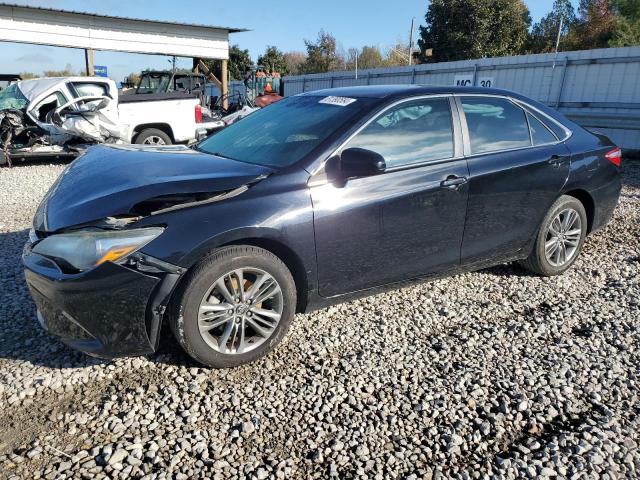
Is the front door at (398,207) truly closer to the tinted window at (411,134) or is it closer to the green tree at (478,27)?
the tinted window at (411,134)

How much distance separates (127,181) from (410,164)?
1.86m

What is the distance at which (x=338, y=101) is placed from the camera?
3.72 m

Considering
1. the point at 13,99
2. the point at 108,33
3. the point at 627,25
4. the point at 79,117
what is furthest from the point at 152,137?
the point at 627,25

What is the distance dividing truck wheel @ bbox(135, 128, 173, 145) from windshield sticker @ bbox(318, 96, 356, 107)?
7432mm

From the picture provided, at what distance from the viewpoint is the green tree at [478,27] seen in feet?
106

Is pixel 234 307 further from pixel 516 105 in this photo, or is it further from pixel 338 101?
pixel 516 105

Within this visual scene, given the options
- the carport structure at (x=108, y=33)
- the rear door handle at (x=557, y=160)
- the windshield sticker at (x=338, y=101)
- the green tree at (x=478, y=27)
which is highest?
the green tree at (x=478, y=27)

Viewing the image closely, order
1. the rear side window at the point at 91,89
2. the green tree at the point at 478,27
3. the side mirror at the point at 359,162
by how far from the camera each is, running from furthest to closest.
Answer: the green tree at the point at 478,27 < the rear side window at the point at 91,89 < the side mirror at the point at 359,162

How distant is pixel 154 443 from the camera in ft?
7.75

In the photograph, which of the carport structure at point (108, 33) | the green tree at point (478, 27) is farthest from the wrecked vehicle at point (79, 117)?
the green tree at point (478, 27)

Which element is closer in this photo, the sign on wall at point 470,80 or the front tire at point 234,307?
the front tire at point 234,307

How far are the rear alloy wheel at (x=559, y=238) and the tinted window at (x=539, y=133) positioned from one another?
53 centimetres

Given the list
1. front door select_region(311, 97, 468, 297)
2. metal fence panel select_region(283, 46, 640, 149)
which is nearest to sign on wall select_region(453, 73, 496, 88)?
metal fence panel select_region(283, 46, 640, 149)

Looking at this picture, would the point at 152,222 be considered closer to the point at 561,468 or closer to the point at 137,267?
the point at 137,267
